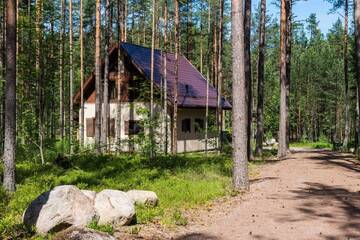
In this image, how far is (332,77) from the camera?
211 ft

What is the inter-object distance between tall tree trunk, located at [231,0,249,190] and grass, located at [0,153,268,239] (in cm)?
63

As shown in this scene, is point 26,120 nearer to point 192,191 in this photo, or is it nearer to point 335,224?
point 192,191

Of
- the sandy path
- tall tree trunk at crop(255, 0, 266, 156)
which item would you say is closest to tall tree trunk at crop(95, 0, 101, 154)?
tall tree trunk at crop(255, 0, 266, 156)

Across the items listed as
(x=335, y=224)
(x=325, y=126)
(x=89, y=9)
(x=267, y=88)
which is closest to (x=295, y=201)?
(x=335, y=224)

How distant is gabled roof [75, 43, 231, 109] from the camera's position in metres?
29.6

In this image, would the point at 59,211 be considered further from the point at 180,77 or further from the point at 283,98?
the point at 180,77

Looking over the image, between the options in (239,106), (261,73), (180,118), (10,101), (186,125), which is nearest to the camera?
(10,101)

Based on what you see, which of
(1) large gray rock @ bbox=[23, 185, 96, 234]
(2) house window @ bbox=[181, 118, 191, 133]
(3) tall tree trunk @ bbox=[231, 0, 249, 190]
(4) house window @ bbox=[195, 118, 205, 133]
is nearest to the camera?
(1) large gray rock @ bbox=[23, 185, 96, 234]

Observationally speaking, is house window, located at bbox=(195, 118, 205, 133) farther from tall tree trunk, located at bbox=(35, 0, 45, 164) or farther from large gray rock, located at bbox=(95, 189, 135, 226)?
large gray rock, located at bbox=(95, 189, 135, 226)

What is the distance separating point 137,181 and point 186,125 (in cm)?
1789

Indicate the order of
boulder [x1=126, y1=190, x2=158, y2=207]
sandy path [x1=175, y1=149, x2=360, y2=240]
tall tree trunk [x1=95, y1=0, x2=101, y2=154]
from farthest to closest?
tall tree trunk [x1=95, y1=0, x2=101, y2=154] → boulder [x1=126, y1=190, x2=158, y2=207] → sandy path [x1=175, y1=149, x2=360, y2=240]

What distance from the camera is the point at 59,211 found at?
7.84 meters

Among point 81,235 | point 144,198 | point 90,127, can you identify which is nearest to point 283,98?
point 144,198

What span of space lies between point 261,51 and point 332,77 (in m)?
45.0
